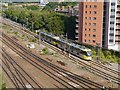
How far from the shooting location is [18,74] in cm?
1688

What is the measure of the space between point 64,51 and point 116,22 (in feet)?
16.5

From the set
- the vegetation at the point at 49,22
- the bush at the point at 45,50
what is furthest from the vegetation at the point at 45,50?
the vegetation at the point at 49,22

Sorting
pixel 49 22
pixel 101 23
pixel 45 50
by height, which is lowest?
pixel 45 50

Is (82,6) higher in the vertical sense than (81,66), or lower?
higher

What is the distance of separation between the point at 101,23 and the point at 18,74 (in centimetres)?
1048

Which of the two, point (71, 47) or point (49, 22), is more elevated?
point (49, 22)

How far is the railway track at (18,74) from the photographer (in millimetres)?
14766

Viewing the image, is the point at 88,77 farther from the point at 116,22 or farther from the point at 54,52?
the point at 116,22

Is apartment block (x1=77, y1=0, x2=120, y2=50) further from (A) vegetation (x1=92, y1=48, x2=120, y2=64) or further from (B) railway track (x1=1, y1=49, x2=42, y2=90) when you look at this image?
(B) railway track (x1=1, y1=49, x2=42, y2=90)

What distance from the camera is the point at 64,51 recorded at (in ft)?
78.2

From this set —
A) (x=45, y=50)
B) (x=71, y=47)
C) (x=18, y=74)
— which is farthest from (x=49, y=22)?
(x=18, y=74)

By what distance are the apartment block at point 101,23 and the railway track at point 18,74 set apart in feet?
24.0

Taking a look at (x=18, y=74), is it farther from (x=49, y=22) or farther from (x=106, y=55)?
(x=49, y=22)

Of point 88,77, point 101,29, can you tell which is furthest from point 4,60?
point 101,29
